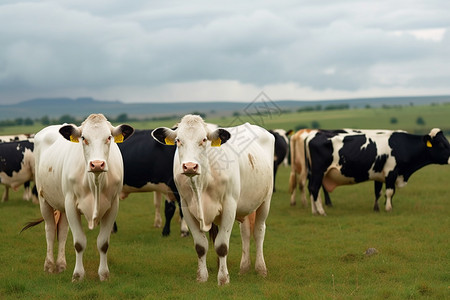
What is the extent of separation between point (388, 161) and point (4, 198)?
1162cm

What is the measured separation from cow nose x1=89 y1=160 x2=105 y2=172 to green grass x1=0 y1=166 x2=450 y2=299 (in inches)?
61.2

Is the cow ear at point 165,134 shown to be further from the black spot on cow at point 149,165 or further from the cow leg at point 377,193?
the cow leg at point 377,193

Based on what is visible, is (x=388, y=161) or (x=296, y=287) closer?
(x=296, y=287)

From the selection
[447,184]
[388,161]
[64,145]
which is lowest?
[447,184]

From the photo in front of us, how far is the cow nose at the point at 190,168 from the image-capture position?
733 cm

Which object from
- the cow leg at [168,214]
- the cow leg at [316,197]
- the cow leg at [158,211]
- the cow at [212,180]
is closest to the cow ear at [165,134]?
the cow at [212,180]

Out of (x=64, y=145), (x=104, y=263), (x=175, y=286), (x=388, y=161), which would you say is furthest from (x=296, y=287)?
(x=388, y=161)

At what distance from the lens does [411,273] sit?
354 inches

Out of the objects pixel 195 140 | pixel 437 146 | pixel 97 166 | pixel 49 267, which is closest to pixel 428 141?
pixel 437 146

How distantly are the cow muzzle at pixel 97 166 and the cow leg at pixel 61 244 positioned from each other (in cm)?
221

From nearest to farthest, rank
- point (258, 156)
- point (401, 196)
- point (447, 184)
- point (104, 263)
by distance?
point (104, 263) < point (258, 156) < point (401, 196) < point (447, 184)

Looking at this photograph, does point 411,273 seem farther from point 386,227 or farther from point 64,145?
point 64,145

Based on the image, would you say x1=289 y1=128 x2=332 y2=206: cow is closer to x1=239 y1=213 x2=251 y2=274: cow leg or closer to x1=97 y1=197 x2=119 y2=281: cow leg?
x1=239 y1=213 x2=251 y2=274: cow leg

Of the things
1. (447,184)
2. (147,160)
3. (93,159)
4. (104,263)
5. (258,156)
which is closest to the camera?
(93,159)
